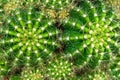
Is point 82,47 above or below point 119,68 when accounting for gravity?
above

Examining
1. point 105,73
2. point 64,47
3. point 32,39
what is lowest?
point 105,73

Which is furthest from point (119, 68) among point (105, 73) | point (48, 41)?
point (48, 41)

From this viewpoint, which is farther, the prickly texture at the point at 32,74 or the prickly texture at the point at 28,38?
the prickly texture at the point at 32,74

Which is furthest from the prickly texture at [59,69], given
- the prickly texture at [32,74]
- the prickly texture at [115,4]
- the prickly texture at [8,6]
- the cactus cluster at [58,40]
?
the prickly texture at [115,4]

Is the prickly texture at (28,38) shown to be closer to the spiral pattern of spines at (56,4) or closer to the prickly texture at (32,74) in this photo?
the prickly texture at (32,74)

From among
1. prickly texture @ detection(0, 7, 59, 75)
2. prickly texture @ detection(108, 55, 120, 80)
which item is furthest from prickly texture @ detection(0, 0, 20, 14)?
prickly texture @ detection(108, 55, 120, 80)

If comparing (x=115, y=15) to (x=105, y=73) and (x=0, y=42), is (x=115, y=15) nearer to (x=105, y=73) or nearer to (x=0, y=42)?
(x=105, y=73)

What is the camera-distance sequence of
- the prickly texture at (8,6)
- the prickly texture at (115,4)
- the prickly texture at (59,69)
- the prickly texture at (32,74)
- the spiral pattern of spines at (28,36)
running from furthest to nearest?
the prickly texture at (115,4)
the prickly texture at (8,6)
the prickly texture at (32,74)
the prickly texture at (59,69)
the spiral pattern of spines at (28,36)
